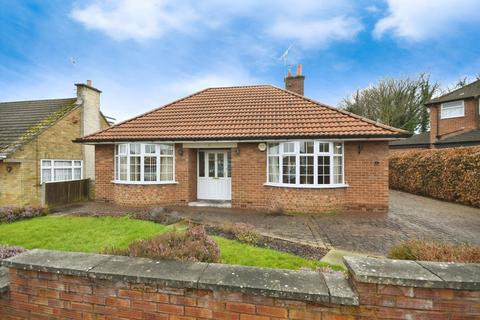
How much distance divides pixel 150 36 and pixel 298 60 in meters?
8.33

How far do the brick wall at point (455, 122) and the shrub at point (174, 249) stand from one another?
80.8 ft

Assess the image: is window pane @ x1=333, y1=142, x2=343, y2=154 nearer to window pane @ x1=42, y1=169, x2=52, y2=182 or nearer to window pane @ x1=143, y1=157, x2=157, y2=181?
window pane @ x1=143, y1=157, x2=157, y2=181

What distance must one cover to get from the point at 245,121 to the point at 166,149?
144 inches

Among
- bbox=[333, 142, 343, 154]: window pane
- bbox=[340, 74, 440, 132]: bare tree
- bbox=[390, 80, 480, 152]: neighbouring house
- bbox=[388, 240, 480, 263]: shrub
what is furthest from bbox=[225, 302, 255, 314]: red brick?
bbox=[340, 74, 440, 132]: bare tree

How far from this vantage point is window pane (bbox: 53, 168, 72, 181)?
13913mm

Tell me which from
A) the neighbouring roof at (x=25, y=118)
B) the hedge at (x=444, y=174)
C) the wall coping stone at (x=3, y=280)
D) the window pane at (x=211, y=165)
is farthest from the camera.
Answer: the neighbouring roof at (x=25, y=118)

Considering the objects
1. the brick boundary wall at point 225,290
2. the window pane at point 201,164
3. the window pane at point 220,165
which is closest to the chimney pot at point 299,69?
the window pane at point 220,165

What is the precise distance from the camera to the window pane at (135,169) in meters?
10.5

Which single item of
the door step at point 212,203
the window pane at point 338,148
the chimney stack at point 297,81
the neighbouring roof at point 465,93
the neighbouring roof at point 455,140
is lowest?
the door step at point 212,203

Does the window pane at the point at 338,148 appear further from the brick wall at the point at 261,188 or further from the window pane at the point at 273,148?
the window pane at the point at 273,148

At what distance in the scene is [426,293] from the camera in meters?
1.82

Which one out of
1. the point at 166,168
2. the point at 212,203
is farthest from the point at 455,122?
the point at 166,168

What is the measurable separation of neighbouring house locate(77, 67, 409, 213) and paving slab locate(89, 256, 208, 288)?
7.20 meters

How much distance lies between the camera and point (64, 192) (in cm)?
1127
